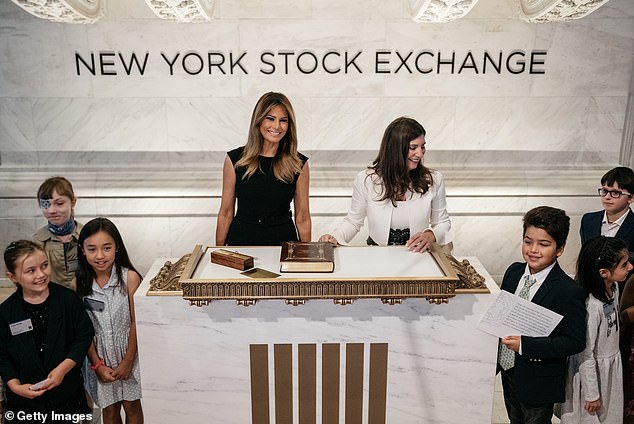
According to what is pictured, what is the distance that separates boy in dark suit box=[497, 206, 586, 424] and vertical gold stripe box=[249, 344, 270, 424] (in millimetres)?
1122

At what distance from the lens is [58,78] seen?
6.13 metres

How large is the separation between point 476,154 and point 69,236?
4215 millimetres

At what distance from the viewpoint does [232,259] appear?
115 inches

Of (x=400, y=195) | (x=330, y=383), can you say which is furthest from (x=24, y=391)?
(x=400, y=195)

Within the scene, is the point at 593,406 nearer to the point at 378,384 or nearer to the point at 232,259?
the point at 378,384

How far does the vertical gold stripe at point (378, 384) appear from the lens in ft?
9.87

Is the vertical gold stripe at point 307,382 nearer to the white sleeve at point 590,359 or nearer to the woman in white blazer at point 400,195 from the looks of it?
the woman in white blazer at point 400,195

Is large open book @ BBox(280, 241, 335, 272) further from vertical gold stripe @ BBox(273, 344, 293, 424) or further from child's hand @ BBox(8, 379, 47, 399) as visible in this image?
child's hand @ BBox(8, 379, 47, 399)

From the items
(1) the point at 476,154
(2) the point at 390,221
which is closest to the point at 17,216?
(2) the point at 390,221

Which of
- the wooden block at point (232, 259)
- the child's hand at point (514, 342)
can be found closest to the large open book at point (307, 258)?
the wooden block at point (232, 259)

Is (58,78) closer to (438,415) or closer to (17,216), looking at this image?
(17,216)

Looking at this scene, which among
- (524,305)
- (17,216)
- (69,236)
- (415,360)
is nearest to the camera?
(524,305)

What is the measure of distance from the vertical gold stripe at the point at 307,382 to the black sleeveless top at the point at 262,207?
111 cm

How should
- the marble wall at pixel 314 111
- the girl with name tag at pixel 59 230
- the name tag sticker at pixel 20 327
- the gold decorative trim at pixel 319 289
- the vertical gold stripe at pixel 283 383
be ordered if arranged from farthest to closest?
1. the marble wall at pixel 314 111
2. the girl with name tag at pixel 59 230
3. the vertical gold stripe at pixel 283 383
4. the name tag sticker at pixel 20 327
5. the gold decorative trim at pixel 319 289
